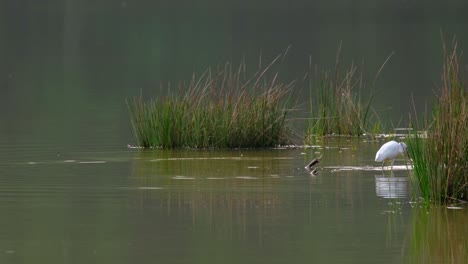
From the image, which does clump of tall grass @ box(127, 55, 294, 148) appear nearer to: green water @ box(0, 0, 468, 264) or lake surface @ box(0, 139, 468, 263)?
green water @ box(0, 0, 468, 264)

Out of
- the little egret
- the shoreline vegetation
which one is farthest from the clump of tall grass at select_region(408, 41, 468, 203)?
the little egret

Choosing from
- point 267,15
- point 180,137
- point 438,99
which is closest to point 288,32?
point 267,15

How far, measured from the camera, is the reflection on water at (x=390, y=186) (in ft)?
45.4

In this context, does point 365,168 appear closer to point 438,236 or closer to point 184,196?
point 184,196

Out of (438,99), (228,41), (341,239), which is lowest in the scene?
(341,239)

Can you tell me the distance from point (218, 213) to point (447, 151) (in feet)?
6.35

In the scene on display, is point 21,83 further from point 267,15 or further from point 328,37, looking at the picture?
point 267,15

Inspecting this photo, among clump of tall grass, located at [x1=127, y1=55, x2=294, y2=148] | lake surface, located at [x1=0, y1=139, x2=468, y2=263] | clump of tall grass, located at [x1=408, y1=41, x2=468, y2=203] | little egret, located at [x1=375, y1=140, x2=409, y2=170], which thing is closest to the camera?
lake surface, located at [x1=0, y1=139, x2=468, y2=263]

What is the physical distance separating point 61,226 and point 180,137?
6.85 m

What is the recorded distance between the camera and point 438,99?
1304 cm

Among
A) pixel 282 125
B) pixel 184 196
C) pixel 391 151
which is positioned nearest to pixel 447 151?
pixel 184 196

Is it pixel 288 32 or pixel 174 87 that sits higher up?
pixel 288 32

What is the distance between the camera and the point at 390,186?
14.5m

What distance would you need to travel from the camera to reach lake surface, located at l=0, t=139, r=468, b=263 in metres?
10.5
